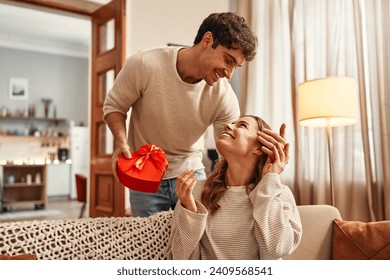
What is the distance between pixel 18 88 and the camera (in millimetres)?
6984

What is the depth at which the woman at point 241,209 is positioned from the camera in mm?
1018

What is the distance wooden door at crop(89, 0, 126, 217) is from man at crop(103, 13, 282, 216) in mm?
1484

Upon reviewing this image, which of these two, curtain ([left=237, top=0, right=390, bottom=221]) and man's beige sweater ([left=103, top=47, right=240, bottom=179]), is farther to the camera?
curtain ([left=237, top=0, right=390, bottom=221])

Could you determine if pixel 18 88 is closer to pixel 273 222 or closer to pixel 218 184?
pixel 218 184

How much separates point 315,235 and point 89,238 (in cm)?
84

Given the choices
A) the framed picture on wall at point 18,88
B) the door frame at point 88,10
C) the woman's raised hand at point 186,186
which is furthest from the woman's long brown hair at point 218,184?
the framed picture on wall at point 18,88

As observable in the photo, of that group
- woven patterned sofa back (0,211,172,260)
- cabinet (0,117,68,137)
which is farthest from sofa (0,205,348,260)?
cabinet (0,117,68,137)

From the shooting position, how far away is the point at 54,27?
20.3 feet

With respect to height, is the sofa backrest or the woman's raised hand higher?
the woman's raised hand

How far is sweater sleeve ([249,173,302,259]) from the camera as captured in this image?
1.01 meters

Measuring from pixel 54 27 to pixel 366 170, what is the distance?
549cm

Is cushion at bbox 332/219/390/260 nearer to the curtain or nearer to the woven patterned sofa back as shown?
the woven patterned sofa back

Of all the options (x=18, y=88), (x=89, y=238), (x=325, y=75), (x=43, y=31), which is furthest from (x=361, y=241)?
(x=18, y=88)

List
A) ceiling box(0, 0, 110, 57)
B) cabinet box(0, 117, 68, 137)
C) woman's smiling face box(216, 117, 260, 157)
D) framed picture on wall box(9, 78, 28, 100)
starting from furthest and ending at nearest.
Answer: framed picture on wall box(9, 78, 28, 100)
cabinet box(0, 117, 68, 137)
ceiling box(0, 0, 110, 57)
woman's smiling face box(216, 117, 260, 157)
